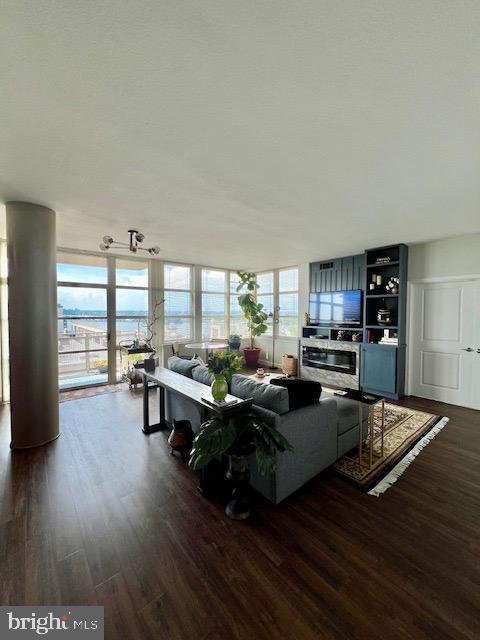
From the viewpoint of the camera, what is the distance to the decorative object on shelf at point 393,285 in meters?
4.72

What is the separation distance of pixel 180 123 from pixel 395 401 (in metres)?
4.93

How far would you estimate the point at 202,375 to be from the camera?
293cm

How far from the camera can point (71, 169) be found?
2225mm

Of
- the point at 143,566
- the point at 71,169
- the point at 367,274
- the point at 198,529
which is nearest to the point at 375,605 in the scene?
the point at 198,529

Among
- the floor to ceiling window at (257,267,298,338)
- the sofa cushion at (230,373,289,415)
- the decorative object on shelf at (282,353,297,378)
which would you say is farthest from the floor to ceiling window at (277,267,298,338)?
the sofa cushion at (230,373,289,415)

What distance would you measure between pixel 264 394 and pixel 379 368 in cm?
347

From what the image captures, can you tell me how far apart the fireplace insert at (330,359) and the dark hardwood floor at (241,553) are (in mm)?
2679

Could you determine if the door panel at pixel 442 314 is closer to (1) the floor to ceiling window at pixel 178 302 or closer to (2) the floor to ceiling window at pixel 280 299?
(2) the floor to ceiling window at pixel 280 299

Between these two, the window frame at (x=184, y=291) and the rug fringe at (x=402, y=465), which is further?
the window frame at (x=184, y=291)

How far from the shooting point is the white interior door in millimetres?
4129

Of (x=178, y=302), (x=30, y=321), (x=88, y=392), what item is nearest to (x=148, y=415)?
(x=30, y=321)

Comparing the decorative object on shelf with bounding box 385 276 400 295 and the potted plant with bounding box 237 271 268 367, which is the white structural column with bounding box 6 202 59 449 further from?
the decorative object on shelf with bounding box 385 276 400 295

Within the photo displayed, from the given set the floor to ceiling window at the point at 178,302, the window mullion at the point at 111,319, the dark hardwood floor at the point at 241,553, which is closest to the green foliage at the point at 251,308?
the floor to ceiling window at the point at 178,302

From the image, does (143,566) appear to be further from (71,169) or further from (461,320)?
(461,320)
